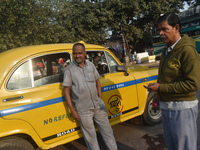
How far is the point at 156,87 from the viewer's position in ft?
5.55

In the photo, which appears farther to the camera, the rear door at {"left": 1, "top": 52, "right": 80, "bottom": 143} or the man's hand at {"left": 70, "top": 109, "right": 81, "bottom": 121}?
the man's hand at {"left": 70, "top": 109, "right": 81, "bottom": 121}

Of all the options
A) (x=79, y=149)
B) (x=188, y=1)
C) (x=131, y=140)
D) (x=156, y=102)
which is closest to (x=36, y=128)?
(x=79, y=149)

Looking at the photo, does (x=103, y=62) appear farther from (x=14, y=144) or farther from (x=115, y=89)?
(x=14, y=144)

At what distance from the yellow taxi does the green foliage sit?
8.37 m

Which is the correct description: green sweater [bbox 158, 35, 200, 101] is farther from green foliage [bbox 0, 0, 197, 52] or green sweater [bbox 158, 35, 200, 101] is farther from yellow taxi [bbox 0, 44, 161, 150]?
green foliage [bbox 0, 0, 197, 52]

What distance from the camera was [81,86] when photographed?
231 cm

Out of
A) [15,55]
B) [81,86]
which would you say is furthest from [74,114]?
[15,55]

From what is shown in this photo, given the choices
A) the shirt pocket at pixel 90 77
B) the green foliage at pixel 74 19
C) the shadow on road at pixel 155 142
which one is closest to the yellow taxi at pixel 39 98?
the shirt pocket at pixel 90 77

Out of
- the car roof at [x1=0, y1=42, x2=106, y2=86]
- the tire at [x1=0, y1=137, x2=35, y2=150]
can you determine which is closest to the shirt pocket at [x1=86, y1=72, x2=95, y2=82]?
the car roof at [x1=0, y1=42, x2=106, y2=86]

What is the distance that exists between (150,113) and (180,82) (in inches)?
94.8

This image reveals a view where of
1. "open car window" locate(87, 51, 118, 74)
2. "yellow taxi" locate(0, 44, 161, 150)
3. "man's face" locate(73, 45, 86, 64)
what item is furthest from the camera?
"open car window" locate(87, 51, 118, 74)

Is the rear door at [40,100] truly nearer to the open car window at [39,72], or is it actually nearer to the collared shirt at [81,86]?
the open car window at [39,72]

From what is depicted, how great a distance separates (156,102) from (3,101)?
6.49 ft

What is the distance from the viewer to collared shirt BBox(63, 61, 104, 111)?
231 centimetres
